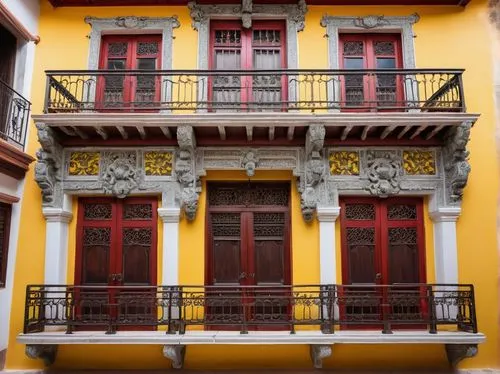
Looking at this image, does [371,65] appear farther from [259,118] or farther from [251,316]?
[251,316]

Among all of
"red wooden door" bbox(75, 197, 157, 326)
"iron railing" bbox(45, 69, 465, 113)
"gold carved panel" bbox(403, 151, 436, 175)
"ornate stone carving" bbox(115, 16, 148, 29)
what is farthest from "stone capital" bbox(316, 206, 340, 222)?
"ornate stone carving" bbox(115, 16, 148, 29)

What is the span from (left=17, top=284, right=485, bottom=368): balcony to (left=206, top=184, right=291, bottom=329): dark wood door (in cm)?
21

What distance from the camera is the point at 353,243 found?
8.73m

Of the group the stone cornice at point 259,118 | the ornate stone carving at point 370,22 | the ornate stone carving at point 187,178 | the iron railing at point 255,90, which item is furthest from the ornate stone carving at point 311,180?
the ornate stone carving at point 370,22

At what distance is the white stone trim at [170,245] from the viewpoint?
8.34 m

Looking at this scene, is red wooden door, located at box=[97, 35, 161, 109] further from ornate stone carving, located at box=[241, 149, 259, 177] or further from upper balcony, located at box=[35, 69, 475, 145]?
ornate stone carving, located at box=[241, 149, 259, 177]

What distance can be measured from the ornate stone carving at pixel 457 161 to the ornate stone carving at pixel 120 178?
18.3 feet

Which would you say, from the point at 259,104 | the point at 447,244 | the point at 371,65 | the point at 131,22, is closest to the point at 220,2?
the point at 131,22

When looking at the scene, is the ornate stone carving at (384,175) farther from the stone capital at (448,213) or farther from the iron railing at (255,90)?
the iron railing at (255,90)

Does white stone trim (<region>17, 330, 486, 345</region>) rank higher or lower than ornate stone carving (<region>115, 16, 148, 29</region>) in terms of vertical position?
lower

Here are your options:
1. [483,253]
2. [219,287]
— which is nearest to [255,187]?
[219,287]

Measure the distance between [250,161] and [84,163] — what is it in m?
3.05

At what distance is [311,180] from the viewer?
846cm

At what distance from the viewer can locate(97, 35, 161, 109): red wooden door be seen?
30.1 ft
